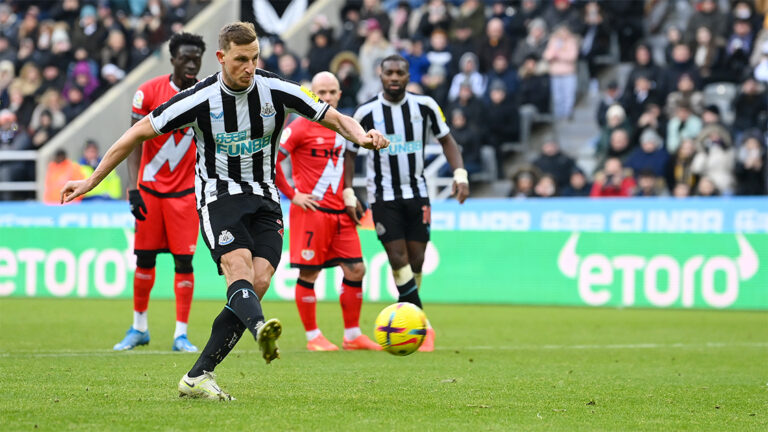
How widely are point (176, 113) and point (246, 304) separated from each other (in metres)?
1.17

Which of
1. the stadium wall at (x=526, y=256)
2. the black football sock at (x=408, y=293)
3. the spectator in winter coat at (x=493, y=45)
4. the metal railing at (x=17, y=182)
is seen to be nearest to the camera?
the black football sock at (x=408, y=293)

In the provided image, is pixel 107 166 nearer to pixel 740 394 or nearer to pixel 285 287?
pixel 740 394

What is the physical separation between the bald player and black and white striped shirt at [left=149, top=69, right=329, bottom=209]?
3.55m

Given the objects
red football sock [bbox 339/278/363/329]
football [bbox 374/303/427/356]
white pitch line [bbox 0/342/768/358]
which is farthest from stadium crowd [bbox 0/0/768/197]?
football [bbox 374/303/427/356]

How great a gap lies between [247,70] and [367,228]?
9981 mm

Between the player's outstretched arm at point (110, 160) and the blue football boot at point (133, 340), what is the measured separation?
353 cm

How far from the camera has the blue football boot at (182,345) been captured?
9.77 m

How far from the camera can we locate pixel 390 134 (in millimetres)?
10375

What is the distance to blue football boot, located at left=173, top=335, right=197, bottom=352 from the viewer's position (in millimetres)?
9766

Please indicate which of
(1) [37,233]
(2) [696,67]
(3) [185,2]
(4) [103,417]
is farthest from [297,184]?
(3) [185,2]

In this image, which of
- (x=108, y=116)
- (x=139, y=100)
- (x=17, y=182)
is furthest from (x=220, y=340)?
(x=108, y=116)

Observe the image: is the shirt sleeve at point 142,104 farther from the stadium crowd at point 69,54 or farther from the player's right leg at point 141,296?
the stadium crowd at point 69,54

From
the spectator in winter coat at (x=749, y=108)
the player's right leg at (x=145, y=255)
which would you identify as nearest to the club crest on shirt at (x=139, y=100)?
the player's right leg at (x=145, y=255)

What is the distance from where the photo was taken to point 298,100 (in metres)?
6.92
